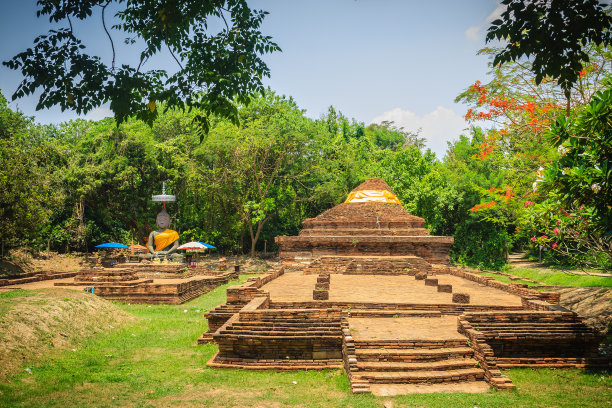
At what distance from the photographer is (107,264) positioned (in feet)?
89.5

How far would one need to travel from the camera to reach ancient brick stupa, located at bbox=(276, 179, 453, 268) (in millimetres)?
19453

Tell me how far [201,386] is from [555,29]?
687 cm

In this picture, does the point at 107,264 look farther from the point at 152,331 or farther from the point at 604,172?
the point at 604,172

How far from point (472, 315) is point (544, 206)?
2487 millimetres

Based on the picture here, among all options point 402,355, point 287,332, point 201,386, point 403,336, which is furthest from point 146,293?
point 402,355

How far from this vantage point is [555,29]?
5180 mm

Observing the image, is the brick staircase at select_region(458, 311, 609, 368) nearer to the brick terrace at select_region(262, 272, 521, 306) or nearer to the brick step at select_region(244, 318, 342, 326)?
the brick terrace at select_region(262, 272, 521, 306)

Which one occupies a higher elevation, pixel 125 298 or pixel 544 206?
pixel 544 206

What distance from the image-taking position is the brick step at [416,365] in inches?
274

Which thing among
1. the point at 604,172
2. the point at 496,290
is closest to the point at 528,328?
the point at 604,172

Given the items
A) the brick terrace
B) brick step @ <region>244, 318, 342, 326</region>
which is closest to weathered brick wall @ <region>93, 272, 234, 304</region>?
the brick terrace

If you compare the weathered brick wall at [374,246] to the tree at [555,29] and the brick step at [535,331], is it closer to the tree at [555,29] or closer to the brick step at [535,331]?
the brick step at [535,331]

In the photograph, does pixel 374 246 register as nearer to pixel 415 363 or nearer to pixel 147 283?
pixel 147 283

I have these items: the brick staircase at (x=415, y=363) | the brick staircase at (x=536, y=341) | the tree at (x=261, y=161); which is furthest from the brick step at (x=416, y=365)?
the tree at (x=261, y=161)
